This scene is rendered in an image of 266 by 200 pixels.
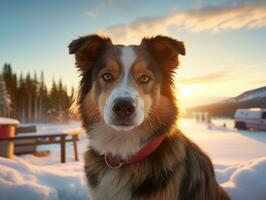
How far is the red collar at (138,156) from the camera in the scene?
373 cm

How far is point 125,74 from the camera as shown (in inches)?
152

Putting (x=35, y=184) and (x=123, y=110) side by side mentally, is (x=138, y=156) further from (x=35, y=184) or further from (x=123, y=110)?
(x=35, y=184)

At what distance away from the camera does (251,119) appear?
3120cm

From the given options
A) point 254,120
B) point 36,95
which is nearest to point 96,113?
point 254,120

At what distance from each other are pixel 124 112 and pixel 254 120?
98.6 ft

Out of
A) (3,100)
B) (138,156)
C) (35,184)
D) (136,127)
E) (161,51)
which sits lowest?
(35,184)

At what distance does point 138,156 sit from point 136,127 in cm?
37

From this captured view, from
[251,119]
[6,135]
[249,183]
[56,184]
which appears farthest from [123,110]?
[251,119]

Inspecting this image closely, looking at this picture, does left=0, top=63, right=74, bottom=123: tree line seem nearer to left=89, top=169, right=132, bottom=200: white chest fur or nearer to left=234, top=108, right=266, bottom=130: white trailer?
left=234, top=108, right=266, bottom=130: white trailer

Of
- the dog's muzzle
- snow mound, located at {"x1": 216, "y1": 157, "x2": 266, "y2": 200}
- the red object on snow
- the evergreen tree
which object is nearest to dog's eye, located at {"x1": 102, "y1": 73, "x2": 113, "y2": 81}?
the dog's muzzle

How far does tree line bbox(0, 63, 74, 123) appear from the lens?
81062mm

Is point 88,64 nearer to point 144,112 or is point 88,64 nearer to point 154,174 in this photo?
point 144,112

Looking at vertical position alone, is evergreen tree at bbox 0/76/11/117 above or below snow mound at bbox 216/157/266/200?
above

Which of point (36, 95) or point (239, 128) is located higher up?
point (36, 95)
